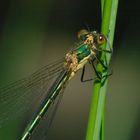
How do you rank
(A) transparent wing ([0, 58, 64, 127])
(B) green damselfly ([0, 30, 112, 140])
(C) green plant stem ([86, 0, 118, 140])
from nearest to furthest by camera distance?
(C) green plant stem ([86, 0, 118, 140]), (B) green damselfly ([0, 30, 112, 140]), (A) transparent wing ([0, 58, 64, 127])

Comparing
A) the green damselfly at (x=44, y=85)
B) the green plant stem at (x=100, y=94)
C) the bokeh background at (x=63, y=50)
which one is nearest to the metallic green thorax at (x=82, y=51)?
the green damselfly at (x=44, y=85)

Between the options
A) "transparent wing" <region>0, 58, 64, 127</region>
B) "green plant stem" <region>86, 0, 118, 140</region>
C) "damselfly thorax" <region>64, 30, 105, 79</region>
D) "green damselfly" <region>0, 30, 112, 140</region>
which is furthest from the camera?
"transparent wing" <region>0, 58, 64, 127</region>

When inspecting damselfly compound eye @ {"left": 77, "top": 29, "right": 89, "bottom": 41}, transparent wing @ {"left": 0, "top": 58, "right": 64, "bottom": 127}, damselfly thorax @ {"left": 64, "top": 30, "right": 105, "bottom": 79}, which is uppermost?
damselfly compound eye @ {"left": 77, "top": 29, "right": 89, "bottom": 41}

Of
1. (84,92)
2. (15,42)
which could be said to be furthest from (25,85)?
(84,92)

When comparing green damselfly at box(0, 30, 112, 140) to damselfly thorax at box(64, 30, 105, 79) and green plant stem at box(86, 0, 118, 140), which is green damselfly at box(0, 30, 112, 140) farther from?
green plant stem at box(86, 0, 118, 140)

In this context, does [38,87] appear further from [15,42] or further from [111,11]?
[111,11]

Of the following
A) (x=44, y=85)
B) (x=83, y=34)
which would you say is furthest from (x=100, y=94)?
(x=44, y=85)

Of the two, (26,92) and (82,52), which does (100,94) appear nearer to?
(82,52)

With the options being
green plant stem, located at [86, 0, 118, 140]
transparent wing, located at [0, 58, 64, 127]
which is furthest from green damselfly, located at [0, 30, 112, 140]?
green plant stem, located at [86, 0, 118, 140]
